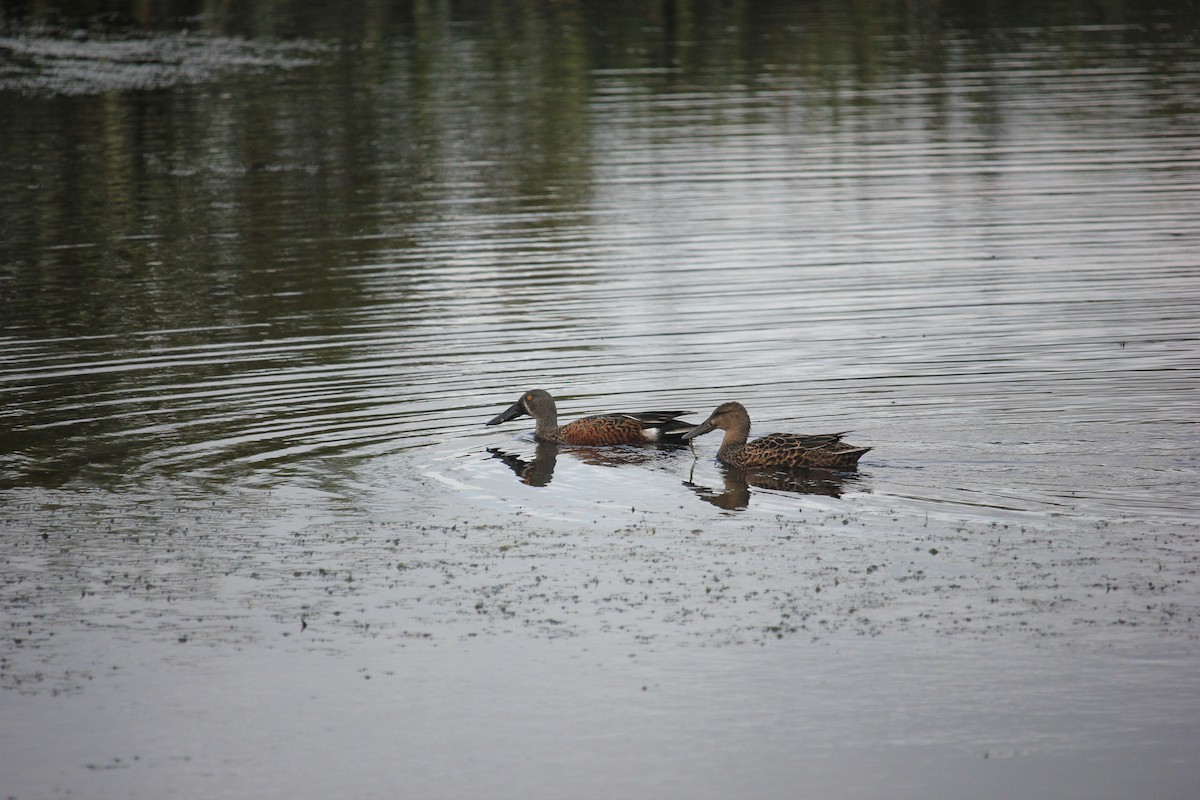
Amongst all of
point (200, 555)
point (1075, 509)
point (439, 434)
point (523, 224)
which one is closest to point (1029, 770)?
point (1075, 509)

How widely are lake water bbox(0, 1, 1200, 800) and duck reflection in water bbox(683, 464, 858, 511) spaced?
2.6 inches

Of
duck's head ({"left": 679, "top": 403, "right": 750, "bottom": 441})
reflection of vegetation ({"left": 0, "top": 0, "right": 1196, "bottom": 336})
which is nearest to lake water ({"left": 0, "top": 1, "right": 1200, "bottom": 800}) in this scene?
reflection of vegetation ({"left": 0, "top": 0, "right": 1196, "bottom": 336})

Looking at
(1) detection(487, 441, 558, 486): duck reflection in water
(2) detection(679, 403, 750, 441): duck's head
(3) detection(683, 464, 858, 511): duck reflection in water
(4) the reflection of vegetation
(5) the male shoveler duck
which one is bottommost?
(1) detection(487, 441, 558, 486): duck reflection in water

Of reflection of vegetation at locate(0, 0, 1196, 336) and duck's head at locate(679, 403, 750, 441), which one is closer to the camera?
duck's head at locate(679, 403, 750, 441)

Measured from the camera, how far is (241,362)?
1747 cm

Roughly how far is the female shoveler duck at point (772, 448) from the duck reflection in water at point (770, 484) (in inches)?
2.8

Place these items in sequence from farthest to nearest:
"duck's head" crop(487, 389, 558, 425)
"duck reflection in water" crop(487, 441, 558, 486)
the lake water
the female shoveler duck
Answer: "duck's head" crop(487, 389, 558, 425) < "duck reflection in water" crop(487, 441, 558, 486) < the female shoveler duck < the lake water

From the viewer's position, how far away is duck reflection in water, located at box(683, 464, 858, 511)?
12391 mm

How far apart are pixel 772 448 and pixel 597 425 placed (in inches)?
71.0

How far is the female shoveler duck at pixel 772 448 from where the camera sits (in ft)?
41.9

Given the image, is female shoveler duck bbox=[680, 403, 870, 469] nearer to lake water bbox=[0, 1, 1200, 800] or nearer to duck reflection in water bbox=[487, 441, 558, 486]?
lake water bbox=[0, 1, 1200, 800]

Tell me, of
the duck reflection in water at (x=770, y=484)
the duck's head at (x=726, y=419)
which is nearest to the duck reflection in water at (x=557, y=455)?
the duck's head at (x=726, y=419)

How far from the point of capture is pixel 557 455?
1435 cm

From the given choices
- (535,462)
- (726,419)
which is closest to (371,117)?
(535,462)
